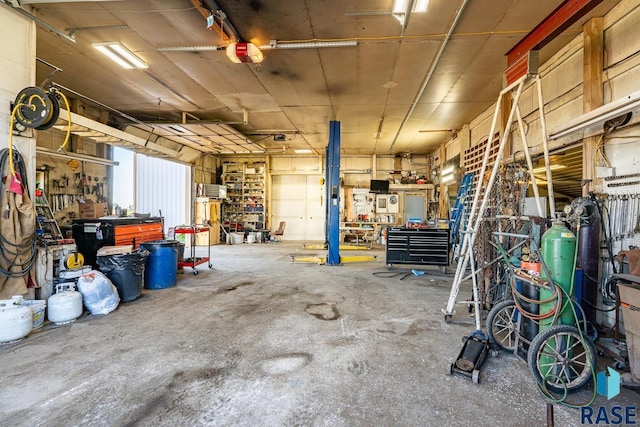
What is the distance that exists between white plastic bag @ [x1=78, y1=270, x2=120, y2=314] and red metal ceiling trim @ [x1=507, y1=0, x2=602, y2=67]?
6.14m

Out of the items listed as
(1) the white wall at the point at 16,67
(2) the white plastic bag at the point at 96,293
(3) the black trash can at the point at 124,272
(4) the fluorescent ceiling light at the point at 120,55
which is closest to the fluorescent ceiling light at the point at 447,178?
(4) the fluorescent ceiling light at the point at 120,55

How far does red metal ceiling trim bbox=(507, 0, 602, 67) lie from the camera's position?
299cm

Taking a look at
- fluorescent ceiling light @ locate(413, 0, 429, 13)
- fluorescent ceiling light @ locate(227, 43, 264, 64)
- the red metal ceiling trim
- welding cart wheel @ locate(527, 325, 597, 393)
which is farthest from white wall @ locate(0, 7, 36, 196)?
the red metal ceiling trim

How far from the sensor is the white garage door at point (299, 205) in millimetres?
12133

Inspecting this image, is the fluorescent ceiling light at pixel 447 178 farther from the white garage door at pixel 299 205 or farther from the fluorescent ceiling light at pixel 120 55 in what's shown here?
the fluorescent ceiling light at pixel 120 55

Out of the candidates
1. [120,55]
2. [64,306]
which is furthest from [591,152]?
[120,55]

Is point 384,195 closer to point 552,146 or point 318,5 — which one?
point 552,146

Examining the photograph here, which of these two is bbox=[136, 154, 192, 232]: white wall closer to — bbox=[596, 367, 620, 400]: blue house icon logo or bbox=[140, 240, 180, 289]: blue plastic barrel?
bbox=[140, 240, 180, 289]: blue plastic barrel

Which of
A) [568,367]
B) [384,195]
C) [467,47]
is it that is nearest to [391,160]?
[384,195]

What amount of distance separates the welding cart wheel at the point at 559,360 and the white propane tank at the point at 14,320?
14.2 ft

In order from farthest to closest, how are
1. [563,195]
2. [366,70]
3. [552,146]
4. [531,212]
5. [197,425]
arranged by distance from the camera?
[563,195], [531,212], [366,70], [552,146], [197,425]

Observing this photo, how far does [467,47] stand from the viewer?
4.09 m

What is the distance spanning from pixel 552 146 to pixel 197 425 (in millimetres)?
5122

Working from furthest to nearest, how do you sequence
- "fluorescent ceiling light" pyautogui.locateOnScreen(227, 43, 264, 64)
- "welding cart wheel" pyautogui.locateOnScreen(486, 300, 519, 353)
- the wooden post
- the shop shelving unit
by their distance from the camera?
the shop shelving unit → "fluorescent ceiling light" pyautogui.locateOnScreen(227, 43, 264, 64) → the wooden post → "welding cart wheel" pyautogui.locateOnScreen(486, 300, 519, 353)
